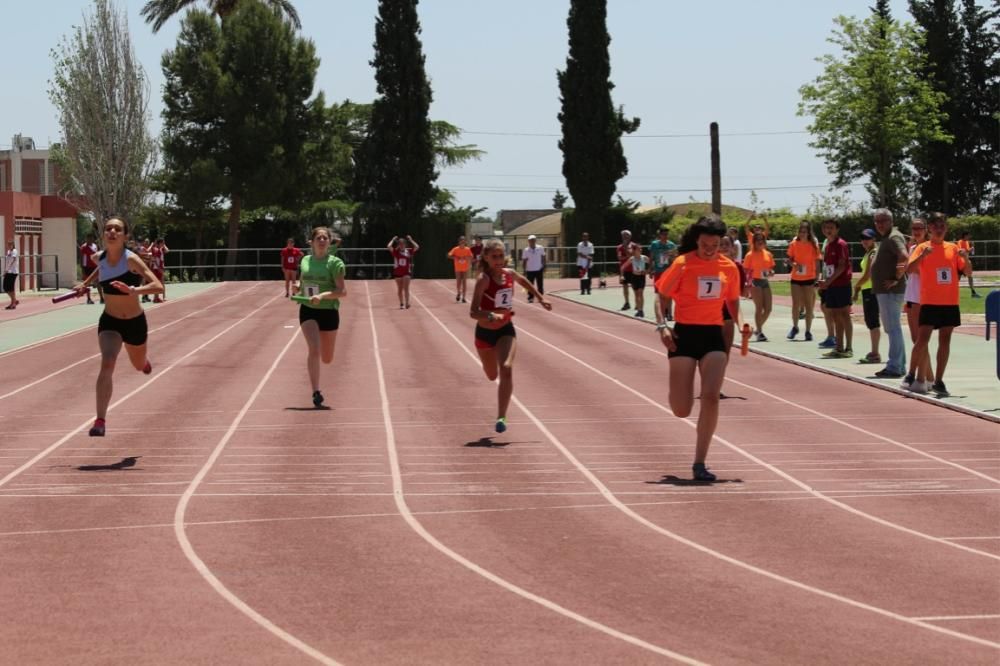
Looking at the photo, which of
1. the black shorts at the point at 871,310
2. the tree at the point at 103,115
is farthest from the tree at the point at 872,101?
the black shorts at the point at 871,310

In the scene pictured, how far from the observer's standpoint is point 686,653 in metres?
6.24

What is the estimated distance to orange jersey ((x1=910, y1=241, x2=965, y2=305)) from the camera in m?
15.6

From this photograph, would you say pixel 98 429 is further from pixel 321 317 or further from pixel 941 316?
pixel 941 316

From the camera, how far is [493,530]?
895 centimetres

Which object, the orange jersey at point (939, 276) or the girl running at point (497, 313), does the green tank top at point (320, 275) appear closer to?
the girl running at point (497, 313)

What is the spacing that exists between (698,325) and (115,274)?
185 inches

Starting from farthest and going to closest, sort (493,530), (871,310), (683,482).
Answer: (871,310) → (683,482) → (493,530)

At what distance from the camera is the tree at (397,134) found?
62.9m

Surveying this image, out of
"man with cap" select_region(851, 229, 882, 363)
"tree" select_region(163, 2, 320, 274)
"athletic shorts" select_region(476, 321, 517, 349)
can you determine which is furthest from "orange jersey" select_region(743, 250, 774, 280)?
"tree" select_region(163, 2, 320, 274)

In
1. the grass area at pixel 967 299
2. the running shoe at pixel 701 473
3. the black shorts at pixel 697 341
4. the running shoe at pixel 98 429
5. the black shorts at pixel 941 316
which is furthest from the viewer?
the grass area at pixel 967 299

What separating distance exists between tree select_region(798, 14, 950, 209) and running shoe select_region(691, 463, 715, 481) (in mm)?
59007

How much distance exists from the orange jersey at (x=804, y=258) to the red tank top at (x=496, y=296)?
11.0m

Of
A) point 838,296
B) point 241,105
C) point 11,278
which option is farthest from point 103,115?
point 838,296

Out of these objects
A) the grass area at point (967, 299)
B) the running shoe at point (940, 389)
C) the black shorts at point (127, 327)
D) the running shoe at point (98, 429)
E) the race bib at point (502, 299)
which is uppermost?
the race bib at point (502, 299)
